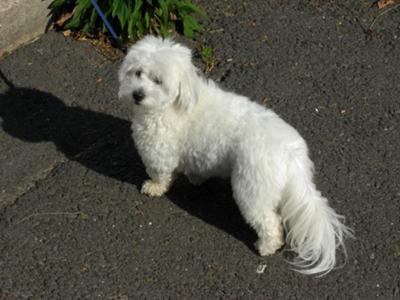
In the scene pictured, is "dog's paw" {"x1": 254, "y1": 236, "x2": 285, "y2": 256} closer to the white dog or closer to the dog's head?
the white dog

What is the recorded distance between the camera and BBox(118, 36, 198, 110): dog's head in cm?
398

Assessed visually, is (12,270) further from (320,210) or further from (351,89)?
(351,89)

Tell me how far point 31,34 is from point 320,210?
3.49m

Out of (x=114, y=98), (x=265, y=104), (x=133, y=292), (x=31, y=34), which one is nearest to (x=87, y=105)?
(x=114, y=98)

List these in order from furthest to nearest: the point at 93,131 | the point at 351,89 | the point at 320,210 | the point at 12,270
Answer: the point at 351,89 < the point at 93,131 < the point at 12,270 < the point at 320,210

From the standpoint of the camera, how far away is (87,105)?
18.2ft

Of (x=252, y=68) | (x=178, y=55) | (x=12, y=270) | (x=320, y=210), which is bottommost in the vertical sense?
(x=12, y=270)

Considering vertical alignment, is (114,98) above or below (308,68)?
below

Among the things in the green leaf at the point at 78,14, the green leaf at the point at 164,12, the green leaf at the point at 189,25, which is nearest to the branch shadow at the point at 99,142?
the green leaf at the point at 78,14

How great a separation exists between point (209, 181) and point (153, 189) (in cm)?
46

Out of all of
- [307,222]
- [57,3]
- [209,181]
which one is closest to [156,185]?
[209,181]

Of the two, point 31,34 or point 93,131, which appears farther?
point 31,34

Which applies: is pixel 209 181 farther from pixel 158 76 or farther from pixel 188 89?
pixel 158 76

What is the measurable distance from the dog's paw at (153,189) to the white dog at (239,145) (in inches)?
15.4
